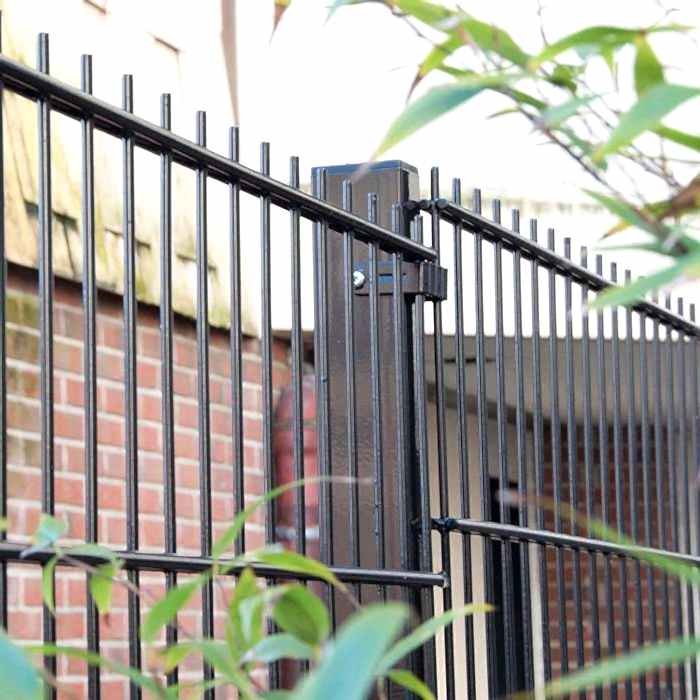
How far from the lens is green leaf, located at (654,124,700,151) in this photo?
3.05ft

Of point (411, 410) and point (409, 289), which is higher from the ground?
point (409, 289)

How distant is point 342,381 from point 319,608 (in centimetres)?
158

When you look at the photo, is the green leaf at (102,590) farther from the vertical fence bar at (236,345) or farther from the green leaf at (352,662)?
the vertical fence bar at (236,345)

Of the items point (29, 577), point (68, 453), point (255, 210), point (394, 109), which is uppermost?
point (394, 109)

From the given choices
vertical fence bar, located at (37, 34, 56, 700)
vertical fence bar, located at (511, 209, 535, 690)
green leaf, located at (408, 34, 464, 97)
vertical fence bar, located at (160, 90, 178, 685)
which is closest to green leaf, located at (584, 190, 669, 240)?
green leaf, located at (408, 34, 464, 97)

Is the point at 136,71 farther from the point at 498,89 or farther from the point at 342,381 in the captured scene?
the point at 498,89

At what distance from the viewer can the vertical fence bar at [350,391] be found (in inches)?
98.1

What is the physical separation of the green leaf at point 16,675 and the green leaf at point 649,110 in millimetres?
397

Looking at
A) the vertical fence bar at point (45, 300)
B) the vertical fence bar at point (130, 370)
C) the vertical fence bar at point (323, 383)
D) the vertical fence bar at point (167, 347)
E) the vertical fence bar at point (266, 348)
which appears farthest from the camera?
the vertical fence bar at point (323, 383)

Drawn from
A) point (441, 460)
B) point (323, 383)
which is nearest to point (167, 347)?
point (323, 383)

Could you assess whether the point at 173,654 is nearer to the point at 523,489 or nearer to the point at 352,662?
the point at 352,662

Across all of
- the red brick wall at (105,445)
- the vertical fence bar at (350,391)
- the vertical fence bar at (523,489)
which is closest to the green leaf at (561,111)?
the vertical fence bar at (350,391)

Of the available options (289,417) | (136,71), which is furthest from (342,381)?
(289,417)

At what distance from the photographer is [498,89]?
3.22 feet
